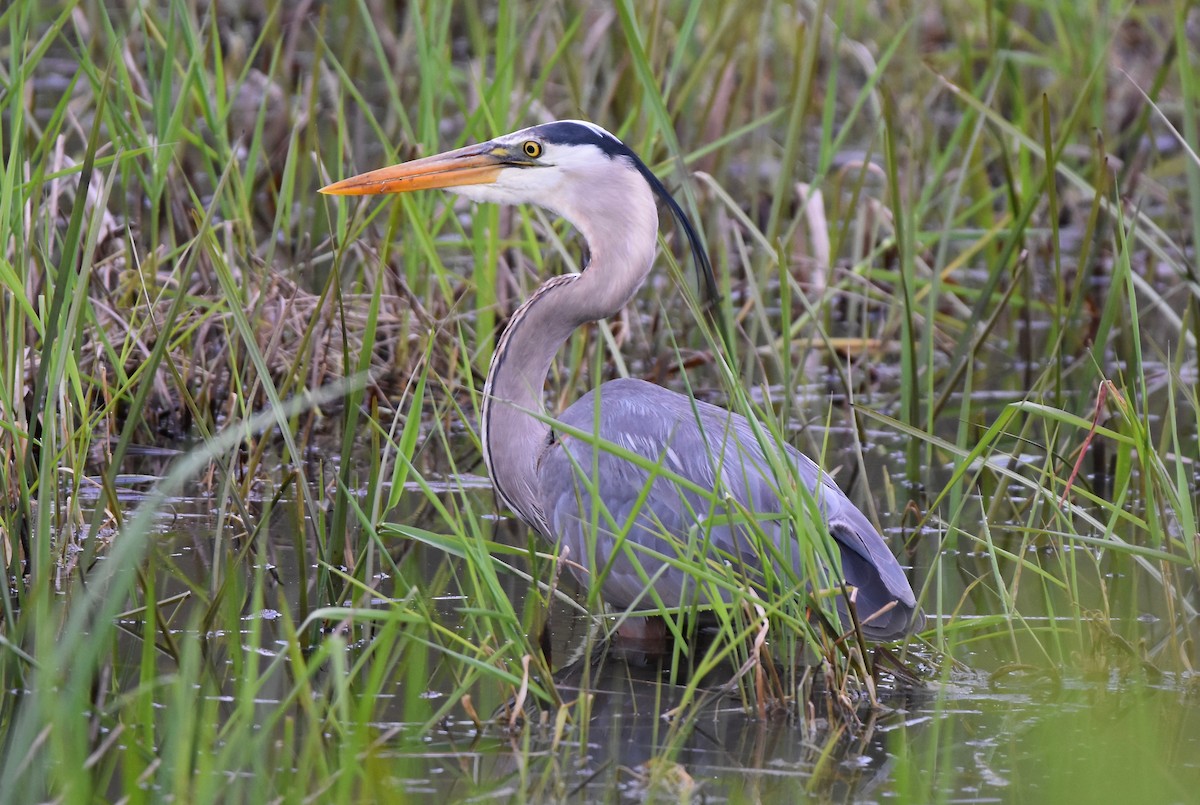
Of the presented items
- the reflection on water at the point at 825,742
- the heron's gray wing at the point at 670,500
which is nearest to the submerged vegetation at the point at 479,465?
the reflection on water at the point at 825,742

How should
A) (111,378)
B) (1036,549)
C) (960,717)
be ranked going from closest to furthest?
(960,717), (1036,549), (111,378)

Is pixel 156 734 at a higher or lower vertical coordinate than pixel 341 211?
lower

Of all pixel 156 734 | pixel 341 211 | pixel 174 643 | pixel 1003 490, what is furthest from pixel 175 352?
pixel 1003 490

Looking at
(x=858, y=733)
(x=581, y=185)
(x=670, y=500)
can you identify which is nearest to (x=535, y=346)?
(x=581, y=185)

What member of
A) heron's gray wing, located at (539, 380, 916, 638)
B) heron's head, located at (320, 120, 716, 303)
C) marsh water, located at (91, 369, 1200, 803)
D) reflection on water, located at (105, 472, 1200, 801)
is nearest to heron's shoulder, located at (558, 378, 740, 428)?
heron's gray wing, located at (539, 380, 916, 638)

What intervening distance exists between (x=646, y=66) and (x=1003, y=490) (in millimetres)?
1224

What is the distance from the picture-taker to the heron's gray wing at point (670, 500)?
307 centimetres

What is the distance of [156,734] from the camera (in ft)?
8.09

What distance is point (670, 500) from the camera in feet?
10.6

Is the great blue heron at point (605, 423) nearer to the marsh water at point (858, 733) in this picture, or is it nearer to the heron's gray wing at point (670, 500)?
the heron's gray wing at point (670, 500)

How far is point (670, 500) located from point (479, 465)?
1.21 metres

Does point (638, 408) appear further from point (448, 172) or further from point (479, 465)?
point (479, 465)

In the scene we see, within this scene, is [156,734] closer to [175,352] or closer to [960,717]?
[960,717]

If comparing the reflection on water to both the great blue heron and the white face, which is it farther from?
the white face
